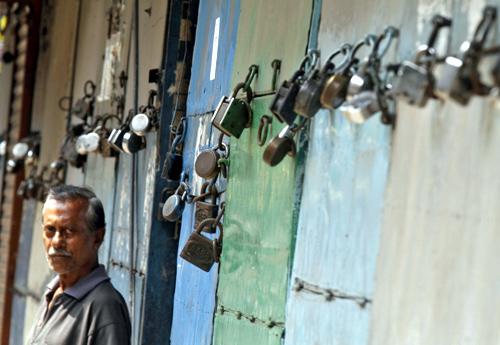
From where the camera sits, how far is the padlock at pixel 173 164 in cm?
654

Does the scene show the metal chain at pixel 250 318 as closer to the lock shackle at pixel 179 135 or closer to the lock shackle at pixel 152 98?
the lock shackle at pixel 179 135

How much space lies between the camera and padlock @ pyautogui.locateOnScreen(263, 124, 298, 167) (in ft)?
15.1

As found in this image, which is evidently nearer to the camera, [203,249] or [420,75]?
[420,75]

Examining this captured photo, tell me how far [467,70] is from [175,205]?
3238 millimetres

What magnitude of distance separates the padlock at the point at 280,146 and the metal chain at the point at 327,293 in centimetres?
45

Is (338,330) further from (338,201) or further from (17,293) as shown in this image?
(17,293)

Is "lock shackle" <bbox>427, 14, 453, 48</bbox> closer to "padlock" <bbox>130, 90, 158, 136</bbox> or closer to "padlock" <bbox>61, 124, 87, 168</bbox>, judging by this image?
"padlock" <bbox>130, 90, 158, 136</bbox>

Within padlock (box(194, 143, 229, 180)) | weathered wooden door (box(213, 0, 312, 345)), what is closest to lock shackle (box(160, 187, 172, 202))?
padlock (box(194, 143, 229, 180))

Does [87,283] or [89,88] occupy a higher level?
[89,88]

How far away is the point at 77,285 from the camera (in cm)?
452

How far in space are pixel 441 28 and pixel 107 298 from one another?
1.58 metres

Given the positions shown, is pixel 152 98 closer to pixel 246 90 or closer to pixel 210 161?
pixel 210 161

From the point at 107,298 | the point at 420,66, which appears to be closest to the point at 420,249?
the point at 420,66

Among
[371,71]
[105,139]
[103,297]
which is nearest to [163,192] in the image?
[105,139]
